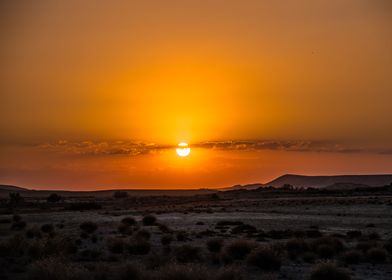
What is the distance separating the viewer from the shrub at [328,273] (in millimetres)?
19672

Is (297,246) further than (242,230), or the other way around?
(242,230)

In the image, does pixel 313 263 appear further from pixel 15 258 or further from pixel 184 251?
pixel 15 258

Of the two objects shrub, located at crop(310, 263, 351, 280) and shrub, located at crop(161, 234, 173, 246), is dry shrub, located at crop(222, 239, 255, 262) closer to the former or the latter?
shrub, located at crop(310, 263, 351, 280)

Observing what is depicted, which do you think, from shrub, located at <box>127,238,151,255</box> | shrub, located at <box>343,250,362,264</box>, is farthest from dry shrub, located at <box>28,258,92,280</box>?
shrub, located at <box>343,250,362,264</box>

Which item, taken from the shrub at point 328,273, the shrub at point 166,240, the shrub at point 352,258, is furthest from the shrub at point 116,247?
the shrub at point 328,273

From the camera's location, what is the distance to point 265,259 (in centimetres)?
Result: 2300

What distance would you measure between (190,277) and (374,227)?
1254 inches

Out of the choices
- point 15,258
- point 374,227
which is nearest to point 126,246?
point 15,258

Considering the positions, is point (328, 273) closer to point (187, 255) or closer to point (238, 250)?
point (238, 250)

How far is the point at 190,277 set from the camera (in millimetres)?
17797

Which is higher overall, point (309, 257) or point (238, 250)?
point (238, 250)

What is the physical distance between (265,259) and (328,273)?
3.74 meters

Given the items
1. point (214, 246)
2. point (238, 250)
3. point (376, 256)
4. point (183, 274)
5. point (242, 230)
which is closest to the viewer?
point (183, 274)

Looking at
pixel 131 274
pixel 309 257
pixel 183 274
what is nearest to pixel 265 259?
pixel 309 257
